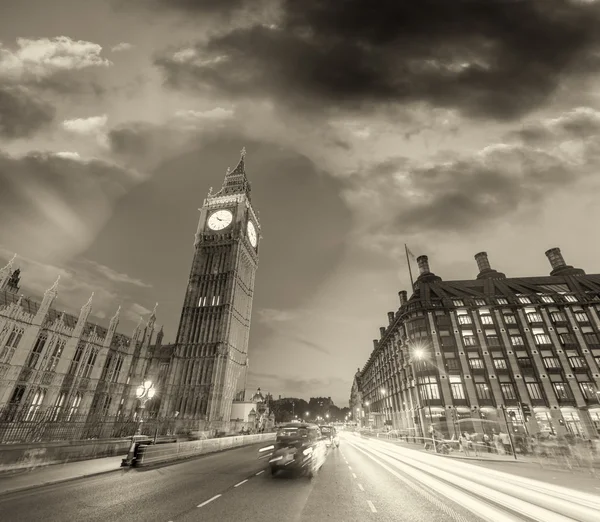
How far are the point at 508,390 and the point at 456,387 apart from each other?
819cm

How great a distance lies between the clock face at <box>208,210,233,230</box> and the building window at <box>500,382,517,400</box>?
214 ft

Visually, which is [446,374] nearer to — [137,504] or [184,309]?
[137,504]

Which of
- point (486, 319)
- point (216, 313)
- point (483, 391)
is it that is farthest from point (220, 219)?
point (483, 391)

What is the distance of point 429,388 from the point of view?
1756 inches

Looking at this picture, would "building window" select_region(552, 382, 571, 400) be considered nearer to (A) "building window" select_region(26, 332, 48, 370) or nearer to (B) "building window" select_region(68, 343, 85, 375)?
(B) "building window" select_region(68, 343, 85, 375)

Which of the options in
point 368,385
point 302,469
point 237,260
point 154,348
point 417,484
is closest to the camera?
point 417,484

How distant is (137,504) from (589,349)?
66486 mm

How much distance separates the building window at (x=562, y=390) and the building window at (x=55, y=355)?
247ft

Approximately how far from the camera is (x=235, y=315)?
63.1 m

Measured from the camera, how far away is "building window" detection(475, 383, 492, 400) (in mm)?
43094

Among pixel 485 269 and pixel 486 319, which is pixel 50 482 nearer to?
pixel 486 319

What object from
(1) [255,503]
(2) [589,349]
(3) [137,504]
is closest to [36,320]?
(3) [137,504]

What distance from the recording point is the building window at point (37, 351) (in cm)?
3591

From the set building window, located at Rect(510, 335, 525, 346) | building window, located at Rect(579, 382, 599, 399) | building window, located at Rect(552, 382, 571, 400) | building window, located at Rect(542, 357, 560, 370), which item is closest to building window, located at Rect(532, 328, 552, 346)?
building window, located at Rect(510, 335, 525, 346)
